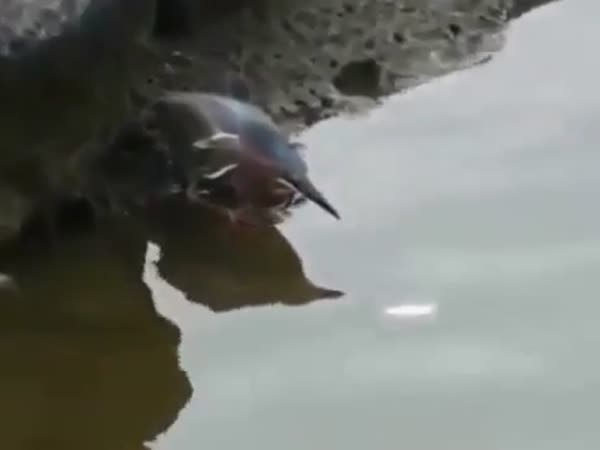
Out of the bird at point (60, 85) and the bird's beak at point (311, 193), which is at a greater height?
the bird at point (60, 85)

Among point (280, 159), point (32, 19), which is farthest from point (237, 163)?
point (32, 19)

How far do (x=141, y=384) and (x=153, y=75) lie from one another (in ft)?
0.77

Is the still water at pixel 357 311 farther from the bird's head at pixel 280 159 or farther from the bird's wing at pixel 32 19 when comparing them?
the bird's wing at pixel 32 19

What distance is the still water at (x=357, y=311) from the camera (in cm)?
70

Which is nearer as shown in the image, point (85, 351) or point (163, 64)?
point (85, 351)

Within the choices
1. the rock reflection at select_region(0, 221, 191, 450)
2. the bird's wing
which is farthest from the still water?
the bird's wing

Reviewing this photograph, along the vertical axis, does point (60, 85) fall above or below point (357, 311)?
above

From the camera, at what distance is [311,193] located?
832mm

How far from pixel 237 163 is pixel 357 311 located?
12cm

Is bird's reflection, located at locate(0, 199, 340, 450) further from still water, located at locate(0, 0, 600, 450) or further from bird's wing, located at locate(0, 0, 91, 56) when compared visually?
bird's wing, located at locate(0, 0, 91, 56)

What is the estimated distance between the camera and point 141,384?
729 mm

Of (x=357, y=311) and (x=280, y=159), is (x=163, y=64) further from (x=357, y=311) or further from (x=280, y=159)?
(x=357, y=311)

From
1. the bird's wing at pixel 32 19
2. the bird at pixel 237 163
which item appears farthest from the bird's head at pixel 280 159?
the bird's wing at pixel 32 19

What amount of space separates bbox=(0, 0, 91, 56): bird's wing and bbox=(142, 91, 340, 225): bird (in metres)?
0.08
